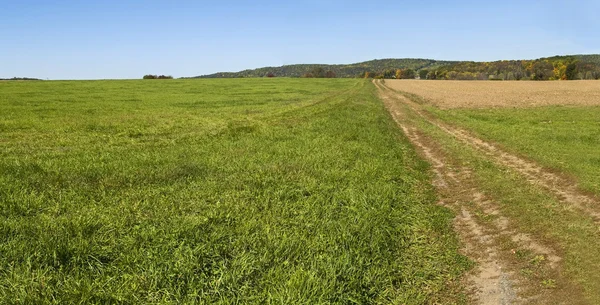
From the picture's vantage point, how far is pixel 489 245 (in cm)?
644

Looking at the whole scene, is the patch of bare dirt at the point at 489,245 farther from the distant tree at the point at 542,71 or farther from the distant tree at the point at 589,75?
the distant tree at the point at 542,71

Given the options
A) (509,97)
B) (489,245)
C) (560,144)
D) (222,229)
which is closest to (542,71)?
(509,97)

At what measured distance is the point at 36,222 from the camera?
6.09 meters

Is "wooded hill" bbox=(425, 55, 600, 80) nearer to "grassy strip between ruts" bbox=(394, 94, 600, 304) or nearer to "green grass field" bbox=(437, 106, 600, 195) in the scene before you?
"green grass field" bbox=(437, 106, 600, 195)

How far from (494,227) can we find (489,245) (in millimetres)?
881

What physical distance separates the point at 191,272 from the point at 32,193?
458 cm

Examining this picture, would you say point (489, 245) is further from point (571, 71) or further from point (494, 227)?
point (571, 71)

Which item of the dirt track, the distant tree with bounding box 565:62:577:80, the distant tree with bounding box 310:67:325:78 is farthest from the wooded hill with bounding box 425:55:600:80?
the dirt track

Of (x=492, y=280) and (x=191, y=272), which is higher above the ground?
(x=191, y=272)

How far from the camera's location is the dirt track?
506 centimetres

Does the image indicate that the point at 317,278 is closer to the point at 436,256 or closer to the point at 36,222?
the point at 436,256

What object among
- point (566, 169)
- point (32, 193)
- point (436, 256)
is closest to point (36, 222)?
point (32, 193)

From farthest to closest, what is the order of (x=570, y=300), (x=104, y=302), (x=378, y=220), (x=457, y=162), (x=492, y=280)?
(x=457, y=162), (x=378, y=220), (x=492, y=280), (x=570, y=300), (x=104, y=302)

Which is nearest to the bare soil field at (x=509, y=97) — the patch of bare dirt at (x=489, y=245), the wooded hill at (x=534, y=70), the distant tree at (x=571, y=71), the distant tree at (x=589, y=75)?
the patch of bare dirt at (x=489, y=245)
